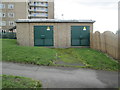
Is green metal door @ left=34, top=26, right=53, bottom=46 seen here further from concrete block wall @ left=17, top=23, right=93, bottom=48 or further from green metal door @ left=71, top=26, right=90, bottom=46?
green metal door @ left=71, top=26, right=90, bottom=46

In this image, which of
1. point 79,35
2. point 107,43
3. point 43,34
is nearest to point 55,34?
point 43,34

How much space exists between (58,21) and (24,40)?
16.5ft

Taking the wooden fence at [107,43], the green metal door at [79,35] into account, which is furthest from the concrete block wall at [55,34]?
the wooden fence at [107,43]

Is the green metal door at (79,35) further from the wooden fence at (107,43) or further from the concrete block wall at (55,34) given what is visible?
the wooden fence at (107,43)

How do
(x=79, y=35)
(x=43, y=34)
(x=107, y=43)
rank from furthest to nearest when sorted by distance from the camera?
(x=79, y=35) → (x=43, y=34) → (x=107, y=43)

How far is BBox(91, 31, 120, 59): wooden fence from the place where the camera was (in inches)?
380

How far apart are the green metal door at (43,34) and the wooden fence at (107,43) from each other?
5.49 metres

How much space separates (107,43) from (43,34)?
824 centimetres

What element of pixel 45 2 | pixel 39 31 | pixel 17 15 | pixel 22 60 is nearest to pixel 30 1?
pixel 45 2

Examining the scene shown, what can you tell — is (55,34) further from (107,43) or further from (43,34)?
(107,43)

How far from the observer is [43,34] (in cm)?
1636

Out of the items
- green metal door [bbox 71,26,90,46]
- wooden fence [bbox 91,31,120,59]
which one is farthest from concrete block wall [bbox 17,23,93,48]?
wooden fence [bbox 91,31,120,59]

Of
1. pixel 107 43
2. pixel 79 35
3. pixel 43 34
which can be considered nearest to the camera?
pixel 107 43

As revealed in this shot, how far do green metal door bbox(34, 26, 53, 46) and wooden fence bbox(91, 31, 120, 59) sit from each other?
5.49m
